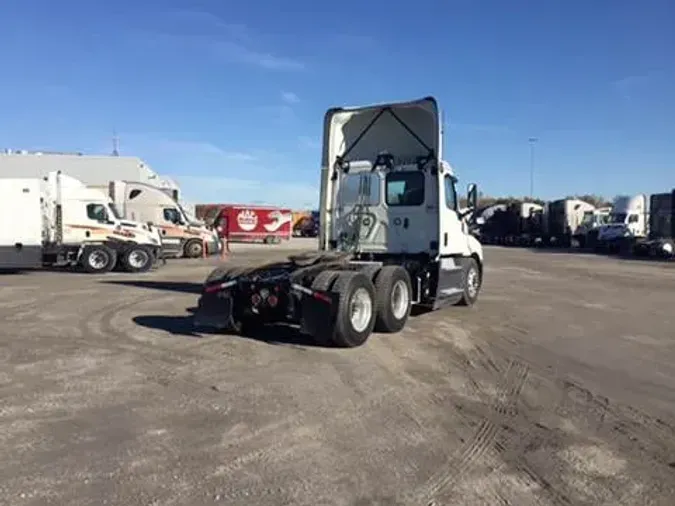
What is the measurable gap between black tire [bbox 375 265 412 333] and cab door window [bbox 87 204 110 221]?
1599 centimetres

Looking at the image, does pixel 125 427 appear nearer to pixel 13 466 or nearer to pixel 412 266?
pixel 13 466

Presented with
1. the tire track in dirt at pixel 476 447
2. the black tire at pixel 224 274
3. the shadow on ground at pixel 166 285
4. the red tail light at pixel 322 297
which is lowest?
A: the tire track in dirt at pixel 476 447

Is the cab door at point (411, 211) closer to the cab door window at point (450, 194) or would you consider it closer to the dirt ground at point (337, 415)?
the cab door window at point (450, 194)

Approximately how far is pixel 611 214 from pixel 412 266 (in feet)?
133

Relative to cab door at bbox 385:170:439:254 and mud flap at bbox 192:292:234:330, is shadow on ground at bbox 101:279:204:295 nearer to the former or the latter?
cab door at bbox 385:170:439:254

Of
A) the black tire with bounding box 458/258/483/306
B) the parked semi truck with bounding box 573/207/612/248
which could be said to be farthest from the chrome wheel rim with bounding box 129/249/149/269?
the parked semi truck with bounding box 573/207/612/248

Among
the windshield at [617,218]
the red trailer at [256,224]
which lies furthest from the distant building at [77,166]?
the windshield at [617,218]

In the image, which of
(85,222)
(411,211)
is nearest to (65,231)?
(85,222)

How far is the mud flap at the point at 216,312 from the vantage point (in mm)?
10438

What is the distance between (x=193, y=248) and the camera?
32688 mm

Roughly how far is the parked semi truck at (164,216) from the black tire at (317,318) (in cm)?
2246

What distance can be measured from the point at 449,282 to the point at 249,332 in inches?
177

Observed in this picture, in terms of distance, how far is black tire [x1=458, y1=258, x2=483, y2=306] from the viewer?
14.8 meters

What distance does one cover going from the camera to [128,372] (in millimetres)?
8344
